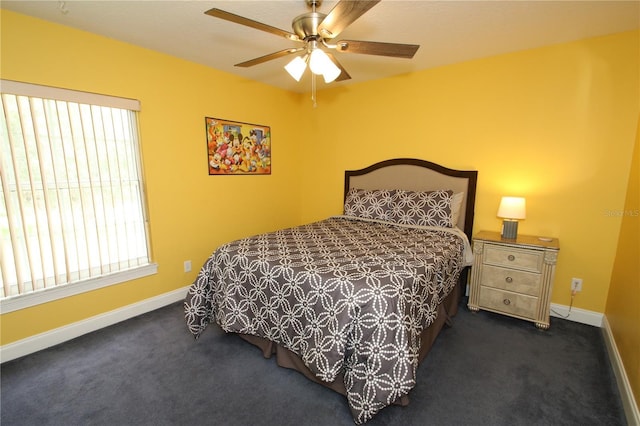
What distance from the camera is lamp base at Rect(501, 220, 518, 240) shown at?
2.55m

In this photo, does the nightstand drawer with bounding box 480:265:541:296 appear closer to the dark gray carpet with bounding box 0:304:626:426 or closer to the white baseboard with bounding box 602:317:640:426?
the dark gray carpet with bounding box 0:304:626:426

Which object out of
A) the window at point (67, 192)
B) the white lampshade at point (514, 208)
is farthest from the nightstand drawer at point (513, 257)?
the window at point (67, 192)

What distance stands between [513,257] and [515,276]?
0.16 metres

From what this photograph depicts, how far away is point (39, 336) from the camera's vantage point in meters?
2.11

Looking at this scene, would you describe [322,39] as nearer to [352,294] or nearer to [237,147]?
[352,294]

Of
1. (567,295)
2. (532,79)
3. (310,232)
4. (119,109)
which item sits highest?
(532,79)

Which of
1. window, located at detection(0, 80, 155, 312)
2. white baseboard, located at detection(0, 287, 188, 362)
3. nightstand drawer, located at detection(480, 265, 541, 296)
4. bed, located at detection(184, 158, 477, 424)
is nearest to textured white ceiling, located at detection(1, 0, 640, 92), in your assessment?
window, located at detection(0, 80, 155, 312)

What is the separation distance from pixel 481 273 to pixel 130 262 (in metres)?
3.13

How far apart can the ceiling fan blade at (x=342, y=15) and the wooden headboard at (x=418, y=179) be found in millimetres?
1881

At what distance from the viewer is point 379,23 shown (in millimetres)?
2078

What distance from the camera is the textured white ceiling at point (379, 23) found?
1862mm

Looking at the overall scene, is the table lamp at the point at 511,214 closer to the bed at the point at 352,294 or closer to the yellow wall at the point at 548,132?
the yellow wall at the point at 548,132

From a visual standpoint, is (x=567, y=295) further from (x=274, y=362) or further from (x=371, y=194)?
(x=274, y=362)

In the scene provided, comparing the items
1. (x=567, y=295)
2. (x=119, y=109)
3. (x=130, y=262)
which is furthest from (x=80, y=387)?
(x=567, y=295)
